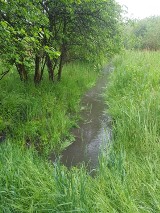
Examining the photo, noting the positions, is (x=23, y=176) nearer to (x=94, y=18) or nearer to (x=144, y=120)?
(x=144, y=120)

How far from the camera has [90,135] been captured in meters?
4.57

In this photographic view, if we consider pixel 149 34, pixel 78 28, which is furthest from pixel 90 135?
pixel 149 34

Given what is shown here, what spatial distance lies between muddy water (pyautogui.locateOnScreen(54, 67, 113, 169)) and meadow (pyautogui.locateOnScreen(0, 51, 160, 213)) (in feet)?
0.67

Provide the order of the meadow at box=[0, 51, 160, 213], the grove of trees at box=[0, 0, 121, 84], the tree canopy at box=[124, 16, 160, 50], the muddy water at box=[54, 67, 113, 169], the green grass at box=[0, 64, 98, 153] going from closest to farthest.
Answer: the meadow at box=[0, 51, 160, 213] → the muddy water at box=[54, 67, 113, 169] → the green grass at box=[0, 64, 98, 153] → the grove of trees at box=[0, 0, 121, 84] → the tree canopy at box=[124, 16, 160, 50]

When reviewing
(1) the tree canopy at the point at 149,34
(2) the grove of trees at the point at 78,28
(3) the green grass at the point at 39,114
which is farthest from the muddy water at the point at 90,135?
(1) the tree canopy at the point at 149,34

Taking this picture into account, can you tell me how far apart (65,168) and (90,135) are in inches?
58.1

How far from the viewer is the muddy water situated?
12.2 ft

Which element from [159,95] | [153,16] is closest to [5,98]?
[159,95]

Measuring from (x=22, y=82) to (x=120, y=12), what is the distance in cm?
309

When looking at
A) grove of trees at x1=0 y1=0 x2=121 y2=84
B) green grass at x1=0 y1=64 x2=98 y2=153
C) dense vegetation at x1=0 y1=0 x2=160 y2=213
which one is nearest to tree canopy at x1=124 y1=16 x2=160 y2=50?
dense vegetation at x1=0 y1=0 x2=160 y2=213

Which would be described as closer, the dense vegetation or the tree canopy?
the dense vegetation

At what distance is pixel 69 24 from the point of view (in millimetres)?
6273

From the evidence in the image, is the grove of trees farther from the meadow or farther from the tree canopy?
the tree canopy

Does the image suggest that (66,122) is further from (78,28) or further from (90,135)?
(78,28)
